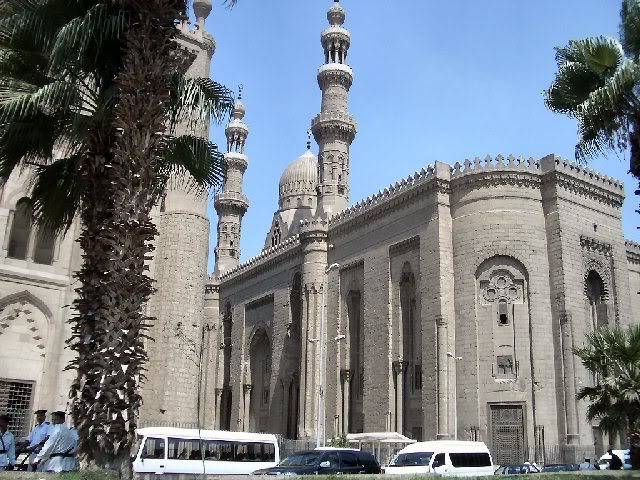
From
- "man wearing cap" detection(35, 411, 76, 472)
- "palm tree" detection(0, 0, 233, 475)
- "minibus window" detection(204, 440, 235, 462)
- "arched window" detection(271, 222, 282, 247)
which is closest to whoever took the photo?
"palm tree" detection(0, 0, 233, 475)

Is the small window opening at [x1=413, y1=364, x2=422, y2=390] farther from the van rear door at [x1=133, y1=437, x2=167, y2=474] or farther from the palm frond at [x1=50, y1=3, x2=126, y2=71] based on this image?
the palm frond at [x1=50, y1=3, x2=126, y2=71]

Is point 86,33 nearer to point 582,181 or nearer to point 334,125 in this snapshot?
point 582,181

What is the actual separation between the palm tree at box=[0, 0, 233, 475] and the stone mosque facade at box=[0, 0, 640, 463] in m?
7.74

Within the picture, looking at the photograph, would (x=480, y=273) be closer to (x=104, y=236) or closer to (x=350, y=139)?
(x=350, y=139)

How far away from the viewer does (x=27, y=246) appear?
1814 centimetres

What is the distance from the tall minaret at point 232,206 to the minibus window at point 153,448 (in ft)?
127

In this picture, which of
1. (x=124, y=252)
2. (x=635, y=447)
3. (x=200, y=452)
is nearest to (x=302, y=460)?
(x=200, y=452)

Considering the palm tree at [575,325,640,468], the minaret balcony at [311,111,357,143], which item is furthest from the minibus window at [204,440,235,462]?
the minaret balcony at [311,111,357,143]

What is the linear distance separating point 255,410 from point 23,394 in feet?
97.5

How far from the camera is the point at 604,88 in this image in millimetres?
12297

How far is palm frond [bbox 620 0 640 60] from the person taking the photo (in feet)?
41.7

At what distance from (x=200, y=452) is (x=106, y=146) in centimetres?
961

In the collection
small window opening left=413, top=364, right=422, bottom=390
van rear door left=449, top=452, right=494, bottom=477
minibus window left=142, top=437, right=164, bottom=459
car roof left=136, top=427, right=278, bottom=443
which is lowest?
van rear door left=449, top=452, right=494, bottom=477

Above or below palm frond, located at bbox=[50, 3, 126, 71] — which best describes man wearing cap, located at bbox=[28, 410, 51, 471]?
below
